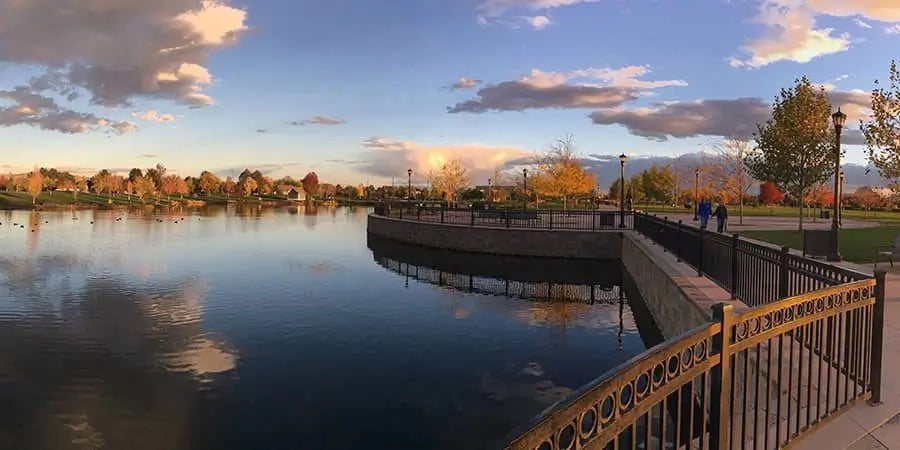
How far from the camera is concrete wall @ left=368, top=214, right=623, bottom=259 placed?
28531 millimetres

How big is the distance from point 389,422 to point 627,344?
664 cm

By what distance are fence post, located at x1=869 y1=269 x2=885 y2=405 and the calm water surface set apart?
4.09 m

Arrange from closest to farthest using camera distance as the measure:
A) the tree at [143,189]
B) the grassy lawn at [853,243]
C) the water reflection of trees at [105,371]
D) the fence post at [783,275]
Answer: the fence post at [783,275] → the water reflection of trees at [105,371] → the grassy lawn at [853,243] → the tree at [143,189]

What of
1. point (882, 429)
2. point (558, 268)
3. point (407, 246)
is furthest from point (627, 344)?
point (407, 246)

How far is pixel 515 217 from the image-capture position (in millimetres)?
32344

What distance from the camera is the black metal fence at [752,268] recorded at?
6402 millimetres

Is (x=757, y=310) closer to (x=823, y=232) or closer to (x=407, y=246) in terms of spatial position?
(x=823, y=232)

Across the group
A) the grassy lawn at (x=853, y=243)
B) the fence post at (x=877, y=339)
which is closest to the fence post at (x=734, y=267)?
the fence post at (x=877, y=339)

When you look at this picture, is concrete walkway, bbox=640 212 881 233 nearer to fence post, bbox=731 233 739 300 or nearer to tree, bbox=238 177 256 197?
fence post, bbox=731 233 739 300

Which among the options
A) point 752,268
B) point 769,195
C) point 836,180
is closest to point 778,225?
point 836,180

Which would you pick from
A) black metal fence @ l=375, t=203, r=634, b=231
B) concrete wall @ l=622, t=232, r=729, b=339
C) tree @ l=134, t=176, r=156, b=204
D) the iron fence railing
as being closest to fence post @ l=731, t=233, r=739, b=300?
concrete wall @ l=622, t=232, r=729, b=339

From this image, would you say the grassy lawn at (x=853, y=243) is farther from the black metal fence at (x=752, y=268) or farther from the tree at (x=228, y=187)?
the tree at (x=228, y=187)

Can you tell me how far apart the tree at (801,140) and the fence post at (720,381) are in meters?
30.6

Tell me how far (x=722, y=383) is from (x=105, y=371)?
33.6 ft
